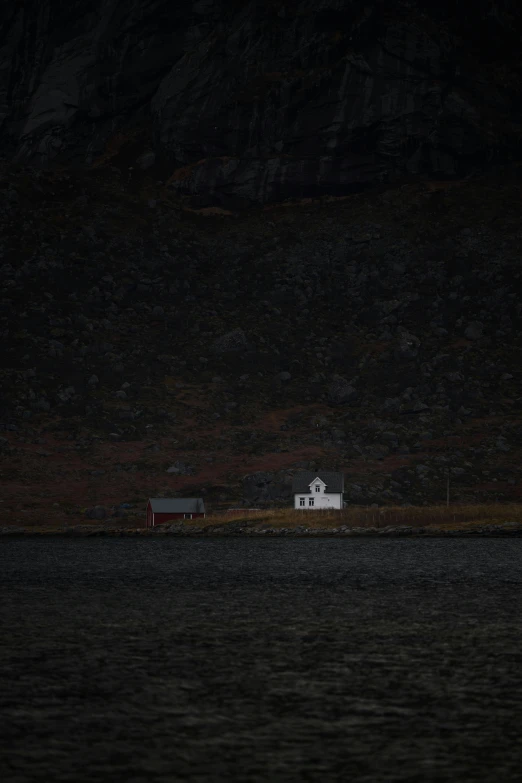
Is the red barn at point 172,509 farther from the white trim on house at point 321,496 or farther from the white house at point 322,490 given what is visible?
the white house at point 322,490

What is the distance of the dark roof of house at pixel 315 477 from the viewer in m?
135

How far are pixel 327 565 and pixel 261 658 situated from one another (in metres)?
44.7

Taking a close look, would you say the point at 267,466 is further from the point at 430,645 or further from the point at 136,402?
the point at 430,645

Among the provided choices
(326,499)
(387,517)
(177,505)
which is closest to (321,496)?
(326,499)

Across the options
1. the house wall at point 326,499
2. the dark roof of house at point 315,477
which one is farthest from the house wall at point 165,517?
the house wall at point 326,499

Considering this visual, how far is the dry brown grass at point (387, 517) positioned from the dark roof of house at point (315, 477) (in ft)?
18.1

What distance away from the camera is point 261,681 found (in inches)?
1000

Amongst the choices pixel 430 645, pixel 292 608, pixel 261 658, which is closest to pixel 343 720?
pixel 261 658

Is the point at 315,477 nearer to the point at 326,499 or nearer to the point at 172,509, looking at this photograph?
the point at 326,499

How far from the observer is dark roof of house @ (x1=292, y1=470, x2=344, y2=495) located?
135m

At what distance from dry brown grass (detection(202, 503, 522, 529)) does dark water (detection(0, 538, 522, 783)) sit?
65.7 m

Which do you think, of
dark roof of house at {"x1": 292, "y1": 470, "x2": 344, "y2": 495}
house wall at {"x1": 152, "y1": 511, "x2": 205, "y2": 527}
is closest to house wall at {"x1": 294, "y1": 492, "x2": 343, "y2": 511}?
dark roof of house at {"x1": 292, "y1": 470, "x2": 344, "y2": 495}

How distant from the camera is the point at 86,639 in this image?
109 ft

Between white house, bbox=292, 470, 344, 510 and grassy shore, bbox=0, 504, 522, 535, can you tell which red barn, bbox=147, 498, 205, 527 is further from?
white house, bbox=292, 470, 344, 510
